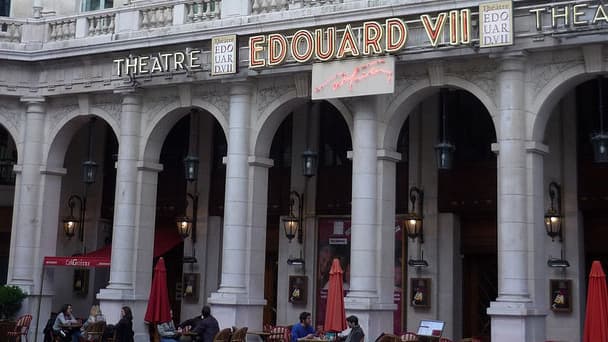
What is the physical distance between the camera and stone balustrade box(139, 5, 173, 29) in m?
24.3

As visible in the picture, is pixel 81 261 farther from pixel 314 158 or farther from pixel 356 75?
pixel 356 75

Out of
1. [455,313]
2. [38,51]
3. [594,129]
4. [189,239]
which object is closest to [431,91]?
[594,129]

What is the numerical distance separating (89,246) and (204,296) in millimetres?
4916

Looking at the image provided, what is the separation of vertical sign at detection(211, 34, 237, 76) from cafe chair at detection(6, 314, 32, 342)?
8.60 m

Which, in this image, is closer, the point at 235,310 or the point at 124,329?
the point at 124,329

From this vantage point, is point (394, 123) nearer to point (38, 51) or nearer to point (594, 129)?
point (594, 129)

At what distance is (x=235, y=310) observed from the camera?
71.8ft

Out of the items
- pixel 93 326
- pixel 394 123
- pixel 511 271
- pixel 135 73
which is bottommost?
pixel 93 326

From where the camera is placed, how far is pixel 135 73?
2377cm

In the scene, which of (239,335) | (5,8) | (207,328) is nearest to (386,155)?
(239,335)

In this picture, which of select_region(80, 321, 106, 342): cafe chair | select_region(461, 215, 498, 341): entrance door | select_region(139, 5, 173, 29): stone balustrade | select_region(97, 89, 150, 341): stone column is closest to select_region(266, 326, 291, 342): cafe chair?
select_region(97, 89, 150, 341): stone column

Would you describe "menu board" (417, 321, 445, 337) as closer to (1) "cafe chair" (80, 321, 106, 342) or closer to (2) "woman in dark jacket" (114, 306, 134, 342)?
(2) "woman in dark jacket" (114, 306, 134, 342)

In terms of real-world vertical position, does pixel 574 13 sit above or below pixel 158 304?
above

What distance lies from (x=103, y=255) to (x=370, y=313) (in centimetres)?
951
